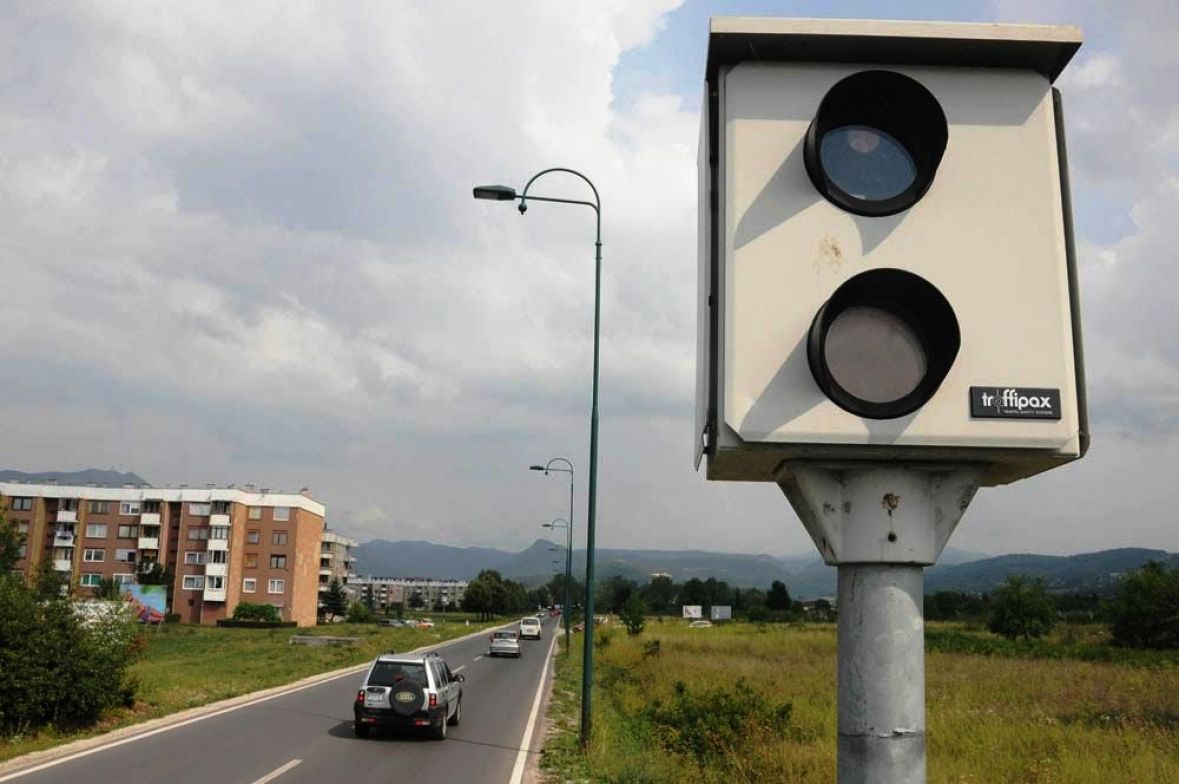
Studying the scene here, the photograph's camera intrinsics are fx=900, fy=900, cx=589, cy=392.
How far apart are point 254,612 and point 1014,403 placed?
9113cm

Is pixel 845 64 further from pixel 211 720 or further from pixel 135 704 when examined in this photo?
pixel 135 704

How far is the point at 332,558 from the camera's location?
413ft

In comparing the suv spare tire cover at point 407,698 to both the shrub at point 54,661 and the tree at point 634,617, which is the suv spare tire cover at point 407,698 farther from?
the tree at point 634,617

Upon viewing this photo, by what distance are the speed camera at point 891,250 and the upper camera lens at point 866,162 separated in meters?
0.01

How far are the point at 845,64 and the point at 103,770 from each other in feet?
43.9

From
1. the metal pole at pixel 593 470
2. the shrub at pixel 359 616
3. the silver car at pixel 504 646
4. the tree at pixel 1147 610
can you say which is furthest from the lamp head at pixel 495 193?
the shrub at pixel 359 616

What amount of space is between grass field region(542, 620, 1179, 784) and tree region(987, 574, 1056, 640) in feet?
99.3

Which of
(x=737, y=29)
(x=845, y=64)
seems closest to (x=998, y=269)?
(x=845, y=64)

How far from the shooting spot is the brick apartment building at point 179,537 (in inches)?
3575

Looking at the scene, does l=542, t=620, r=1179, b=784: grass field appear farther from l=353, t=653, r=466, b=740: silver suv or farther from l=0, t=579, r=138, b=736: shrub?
l=0, t=579, r=138, b=736: shrub

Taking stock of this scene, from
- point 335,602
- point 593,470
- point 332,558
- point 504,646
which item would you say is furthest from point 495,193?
point 332,558

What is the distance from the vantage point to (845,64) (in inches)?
181

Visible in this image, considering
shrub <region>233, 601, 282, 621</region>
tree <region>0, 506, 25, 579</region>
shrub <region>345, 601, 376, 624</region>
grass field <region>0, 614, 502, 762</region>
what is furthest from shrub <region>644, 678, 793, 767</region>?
shrub <region>345, 601, 376, 624</region>

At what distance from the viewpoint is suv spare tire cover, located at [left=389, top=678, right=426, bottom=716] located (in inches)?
659
